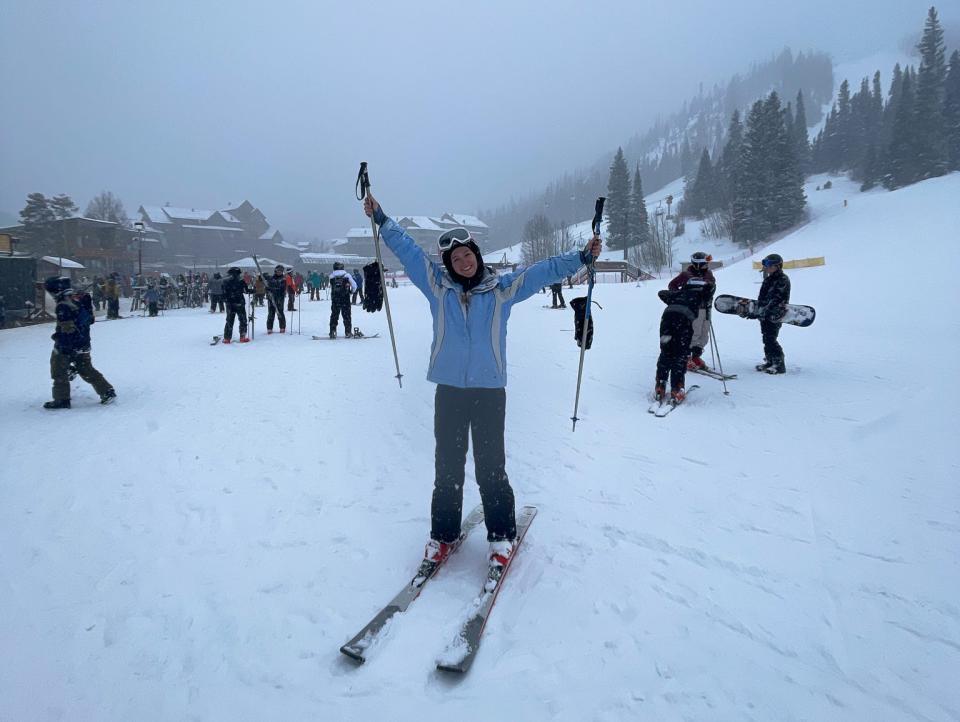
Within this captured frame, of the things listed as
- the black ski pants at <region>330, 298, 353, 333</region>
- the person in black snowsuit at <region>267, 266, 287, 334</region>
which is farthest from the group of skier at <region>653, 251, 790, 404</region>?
the person in black snowsuit at <region>267, 266, 287, 334</region>

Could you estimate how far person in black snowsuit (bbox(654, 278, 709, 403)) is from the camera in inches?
265

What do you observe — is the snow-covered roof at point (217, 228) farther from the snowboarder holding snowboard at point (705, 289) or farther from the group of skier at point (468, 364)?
the group of skier at point (468, 364)

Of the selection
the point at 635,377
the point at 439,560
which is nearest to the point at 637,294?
the point at 635,377

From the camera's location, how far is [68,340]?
6805mm

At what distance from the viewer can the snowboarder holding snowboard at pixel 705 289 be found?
23.5ft

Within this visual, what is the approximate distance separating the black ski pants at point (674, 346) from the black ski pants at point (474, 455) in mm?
4415

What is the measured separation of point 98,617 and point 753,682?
3587 mm

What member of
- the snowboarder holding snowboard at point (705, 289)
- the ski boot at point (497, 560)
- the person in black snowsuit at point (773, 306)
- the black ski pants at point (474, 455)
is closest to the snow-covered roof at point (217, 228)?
the snowboarder holding snowboard at point (705, 289)

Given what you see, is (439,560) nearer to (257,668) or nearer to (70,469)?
(257,668)

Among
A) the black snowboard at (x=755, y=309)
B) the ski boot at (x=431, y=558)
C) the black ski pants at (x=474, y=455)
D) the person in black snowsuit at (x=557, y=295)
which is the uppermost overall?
the person in black snowsuit at (x=557, y=295)

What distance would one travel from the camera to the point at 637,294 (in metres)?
25.6

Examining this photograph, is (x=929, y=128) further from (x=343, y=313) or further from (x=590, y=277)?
(x=590, y=277)

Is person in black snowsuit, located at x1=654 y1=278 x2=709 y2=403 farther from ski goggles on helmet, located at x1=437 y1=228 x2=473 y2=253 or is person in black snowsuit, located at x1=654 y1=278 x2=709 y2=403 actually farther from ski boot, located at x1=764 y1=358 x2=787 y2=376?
ski goggles on helmet, located at x1=437 y1=228 x2=473 y2=253

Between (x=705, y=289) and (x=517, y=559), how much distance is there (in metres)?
5.69
